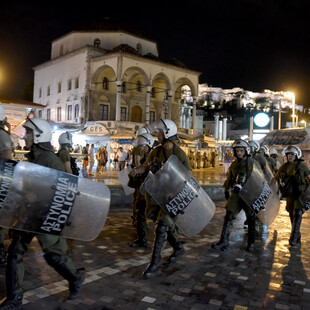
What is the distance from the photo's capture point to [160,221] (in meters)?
5.20

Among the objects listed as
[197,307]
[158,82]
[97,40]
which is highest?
[97,40]

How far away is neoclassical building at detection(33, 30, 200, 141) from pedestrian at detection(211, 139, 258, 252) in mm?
29380

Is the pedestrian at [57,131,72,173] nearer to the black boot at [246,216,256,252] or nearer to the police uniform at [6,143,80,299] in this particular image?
the police uniform at [6,143,80,299]

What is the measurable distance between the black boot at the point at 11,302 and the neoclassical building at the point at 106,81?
106 feet

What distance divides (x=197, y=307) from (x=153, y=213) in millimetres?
1806

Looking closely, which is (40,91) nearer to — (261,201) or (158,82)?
(158,82)

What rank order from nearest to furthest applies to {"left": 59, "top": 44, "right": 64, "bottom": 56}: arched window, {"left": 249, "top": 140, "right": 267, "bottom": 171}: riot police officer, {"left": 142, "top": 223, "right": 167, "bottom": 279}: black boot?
{"left": 142, "top": 223, "right": 167, "bottom": 279}: black boot, {"left": 249, "top": 140, "right": 267, "bottom": 171}: riot police officer, {"left": 59, "top": 44, "right": 64, "bottom": 56}: arched window

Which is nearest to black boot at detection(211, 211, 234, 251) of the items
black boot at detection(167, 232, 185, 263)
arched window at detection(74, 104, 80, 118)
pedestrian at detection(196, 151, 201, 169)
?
black boot at detection(167, 232, 185, 263)

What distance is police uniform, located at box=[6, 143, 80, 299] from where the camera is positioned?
3.65 m

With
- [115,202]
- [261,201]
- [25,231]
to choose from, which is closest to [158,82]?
[115,202]

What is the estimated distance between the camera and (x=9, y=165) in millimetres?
3412

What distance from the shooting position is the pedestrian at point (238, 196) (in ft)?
21.2

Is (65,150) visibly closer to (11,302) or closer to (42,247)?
(42,247)

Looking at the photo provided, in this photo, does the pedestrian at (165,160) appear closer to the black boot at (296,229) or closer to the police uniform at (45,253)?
the police uniform at (45,253)
